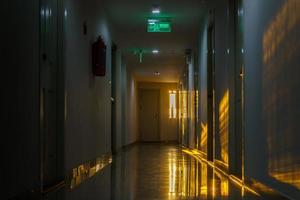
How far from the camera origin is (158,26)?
11.0m

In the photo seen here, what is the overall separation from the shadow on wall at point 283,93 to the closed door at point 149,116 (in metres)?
22.4

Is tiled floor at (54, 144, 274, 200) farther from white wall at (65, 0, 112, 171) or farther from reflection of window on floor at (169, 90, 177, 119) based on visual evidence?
reflection of window on floor at (169, 90, 177, 119)

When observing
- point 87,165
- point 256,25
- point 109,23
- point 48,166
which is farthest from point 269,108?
point 109,23

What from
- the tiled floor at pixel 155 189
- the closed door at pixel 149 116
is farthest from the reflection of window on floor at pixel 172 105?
the tiled floor at pixel 155 189

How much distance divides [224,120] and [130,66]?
496 inches

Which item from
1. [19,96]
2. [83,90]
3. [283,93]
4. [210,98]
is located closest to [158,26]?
[210,98]

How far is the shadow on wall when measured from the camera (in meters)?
3.36

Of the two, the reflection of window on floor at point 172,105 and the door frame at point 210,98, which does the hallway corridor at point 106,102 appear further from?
the reflection of window on floor at point 172,105

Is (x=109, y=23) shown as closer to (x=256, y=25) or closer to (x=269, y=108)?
(x=256, y=25)

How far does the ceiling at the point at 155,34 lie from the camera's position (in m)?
9.87

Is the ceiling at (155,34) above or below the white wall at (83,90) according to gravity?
above

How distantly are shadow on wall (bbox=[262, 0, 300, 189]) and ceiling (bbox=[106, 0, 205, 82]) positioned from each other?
537 centimetres

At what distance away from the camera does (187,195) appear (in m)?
4.39

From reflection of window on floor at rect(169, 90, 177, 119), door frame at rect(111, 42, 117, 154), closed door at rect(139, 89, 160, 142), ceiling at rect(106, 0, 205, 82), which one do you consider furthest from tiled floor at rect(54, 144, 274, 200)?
closed door at rect(139, 89, 160, 142)
